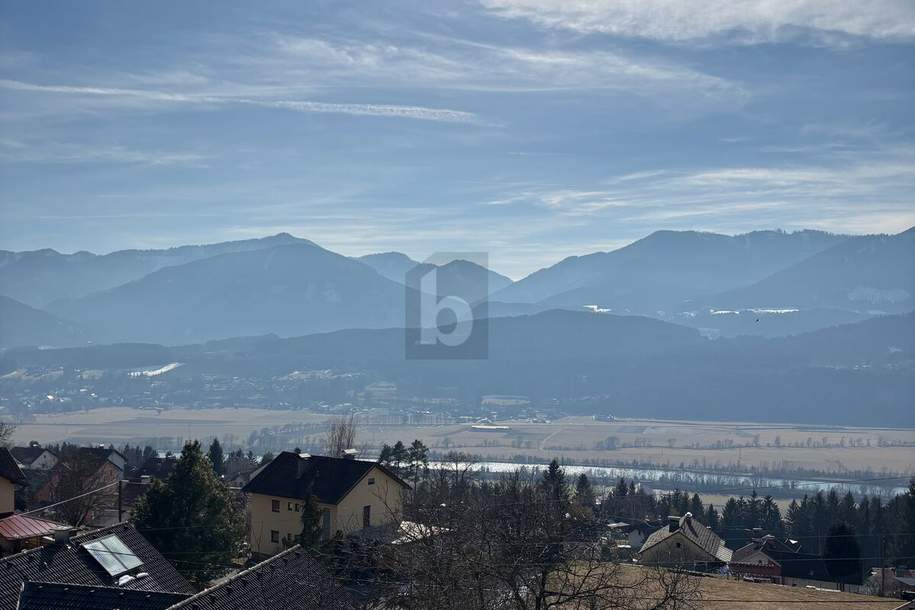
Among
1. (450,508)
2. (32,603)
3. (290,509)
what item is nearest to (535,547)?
(450,508)

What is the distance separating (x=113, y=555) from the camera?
15.2m

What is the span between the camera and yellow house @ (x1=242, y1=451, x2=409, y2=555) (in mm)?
26516

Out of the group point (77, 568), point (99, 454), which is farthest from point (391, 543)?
point (99, 454)

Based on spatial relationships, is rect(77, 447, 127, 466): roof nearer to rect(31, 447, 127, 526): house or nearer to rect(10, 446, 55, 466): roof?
rect(31, 447, 127, 526): house

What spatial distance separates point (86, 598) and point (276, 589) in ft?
9.04

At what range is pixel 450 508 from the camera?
10969 millimetres

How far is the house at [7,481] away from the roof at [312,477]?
22.3ft

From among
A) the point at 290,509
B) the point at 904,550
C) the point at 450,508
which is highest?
the point at 450,508

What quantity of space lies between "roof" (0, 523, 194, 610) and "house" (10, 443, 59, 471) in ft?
132

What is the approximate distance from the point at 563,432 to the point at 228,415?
65.8 metres

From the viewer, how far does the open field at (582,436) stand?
391ft

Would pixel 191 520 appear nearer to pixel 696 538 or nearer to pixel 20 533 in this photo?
pixel 20 533

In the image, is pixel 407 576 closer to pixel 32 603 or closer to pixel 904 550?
pixel 32 603

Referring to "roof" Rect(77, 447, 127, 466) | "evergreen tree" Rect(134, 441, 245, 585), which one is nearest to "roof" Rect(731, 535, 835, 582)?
"evergreen tree" Rect(134, 441, 245, 585)
